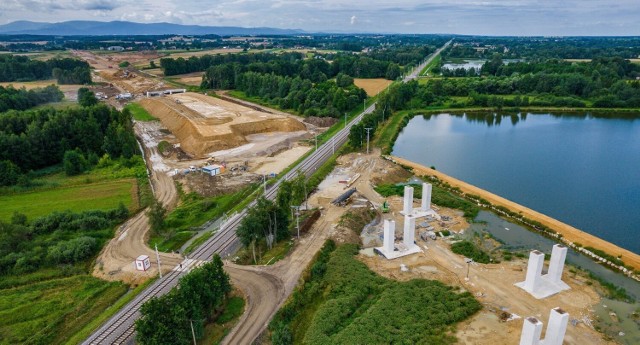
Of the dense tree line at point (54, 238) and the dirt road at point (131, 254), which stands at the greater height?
the dense tree line at point (54, 238)

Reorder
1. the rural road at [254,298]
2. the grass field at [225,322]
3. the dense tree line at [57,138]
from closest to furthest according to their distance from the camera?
the grass field at [225,322] < the rural road at [254,298] < the dense tree line at [57,138]

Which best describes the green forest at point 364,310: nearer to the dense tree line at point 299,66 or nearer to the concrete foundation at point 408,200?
the concrete foundation at point 408,200

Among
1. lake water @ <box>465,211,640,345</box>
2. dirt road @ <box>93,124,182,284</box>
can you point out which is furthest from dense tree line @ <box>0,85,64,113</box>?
lake water @ <box>465,211,640,345</box>

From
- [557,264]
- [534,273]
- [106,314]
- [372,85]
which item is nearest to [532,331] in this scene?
[534,273]

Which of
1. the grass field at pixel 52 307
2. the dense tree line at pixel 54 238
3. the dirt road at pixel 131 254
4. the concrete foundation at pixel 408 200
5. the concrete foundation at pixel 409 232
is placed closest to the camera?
the grass field at pixel 52 307

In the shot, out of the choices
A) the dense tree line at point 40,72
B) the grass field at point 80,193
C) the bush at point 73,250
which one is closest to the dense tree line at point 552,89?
the grass field at point 80,193

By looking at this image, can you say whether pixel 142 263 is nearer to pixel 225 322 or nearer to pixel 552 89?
pixel 225 322

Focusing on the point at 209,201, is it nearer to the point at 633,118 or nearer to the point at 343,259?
the point at 343,259
